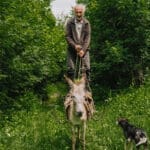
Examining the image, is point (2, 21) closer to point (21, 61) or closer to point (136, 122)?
point (21, 61)

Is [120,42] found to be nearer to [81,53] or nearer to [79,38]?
[79,38]

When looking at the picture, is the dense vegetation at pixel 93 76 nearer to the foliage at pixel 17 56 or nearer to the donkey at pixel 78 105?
the foliage at pixel 17 56

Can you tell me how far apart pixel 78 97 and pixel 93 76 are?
69.3ft

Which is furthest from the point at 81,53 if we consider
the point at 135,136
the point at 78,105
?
the point at 135,136

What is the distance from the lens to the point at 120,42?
116ft

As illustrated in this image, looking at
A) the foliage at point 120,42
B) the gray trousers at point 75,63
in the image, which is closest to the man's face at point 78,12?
the gray trousers at point 75,63

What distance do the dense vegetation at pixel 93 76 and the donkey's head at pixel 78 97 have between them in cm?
146

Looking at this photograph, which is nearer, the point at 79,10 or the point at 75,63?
the point at 79,10

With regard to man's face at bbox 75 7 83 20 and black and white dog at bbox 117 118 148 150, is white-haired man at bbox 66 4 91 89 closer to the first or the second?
man's face at bbox 75 7 83 20

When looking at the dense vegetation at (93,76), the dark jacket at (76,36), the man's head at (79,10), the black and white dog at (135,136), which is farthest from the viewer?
the dense vegetation at (93,76)

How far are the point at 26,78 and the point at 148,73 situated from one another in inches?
390

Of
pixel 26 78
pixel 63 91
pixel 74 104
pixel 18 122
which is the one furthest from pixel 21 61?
pixel 63 91

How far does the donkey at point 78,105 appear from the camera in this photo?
15.2 m

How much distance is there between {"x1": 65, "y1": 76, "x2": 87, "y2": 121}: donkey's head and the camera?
15125 mm
